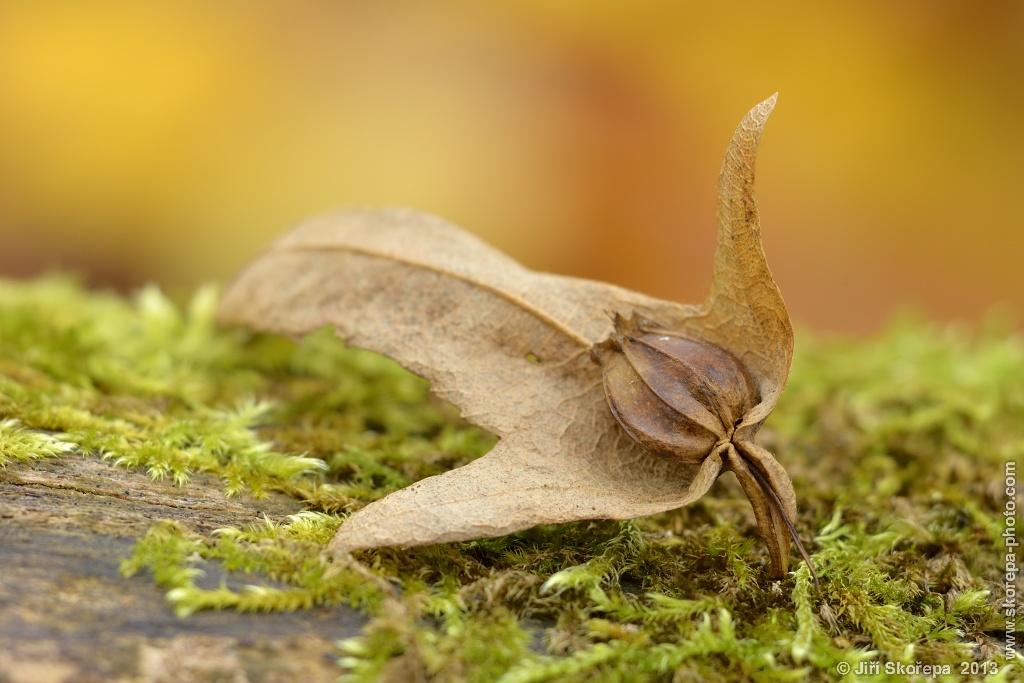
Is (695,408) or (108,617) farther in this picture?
(695,408)

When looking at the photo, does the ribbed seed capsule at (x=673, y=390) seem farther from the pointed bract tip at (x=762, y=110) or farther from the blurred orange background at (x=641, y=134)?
the blurred orange background at (x=641, y=134)

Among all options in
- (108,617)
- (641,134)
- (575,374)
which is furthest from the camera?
(641,134)

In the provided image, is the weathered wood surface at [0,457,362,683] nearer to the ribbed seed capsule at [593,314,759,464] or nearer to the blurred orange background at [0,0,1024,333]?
the ribbed seed capsule at [593,314,759,464]

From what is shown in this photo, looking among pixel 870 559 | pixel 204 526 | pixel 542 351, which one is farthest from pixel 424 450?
pixel 870 559

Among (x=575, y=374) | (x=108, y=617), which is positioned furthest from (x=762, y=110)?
(x=108, y=617)

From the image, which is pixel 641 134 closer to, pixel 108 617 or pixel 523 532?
pixel 523 532

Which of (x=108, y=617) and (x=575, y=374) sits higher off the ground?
(x=575, y=374)
